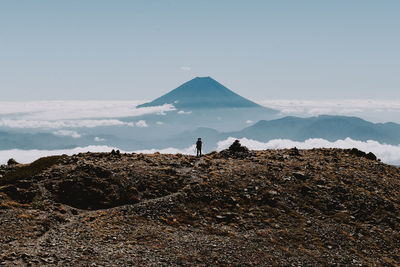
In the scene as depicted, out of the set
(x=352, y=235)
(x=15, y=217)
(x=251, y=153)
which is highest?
(x=251, y=153)

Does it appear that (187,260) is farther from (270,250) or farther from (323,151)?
(323,151)

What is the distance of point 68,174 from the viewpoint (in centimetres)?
3922

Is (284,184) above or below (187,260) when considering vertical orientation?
above

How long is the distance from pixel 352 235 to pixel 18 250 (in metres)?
29.7

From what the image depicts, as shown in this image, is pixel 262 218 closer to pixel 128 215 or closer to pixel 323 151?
pixel 128 215

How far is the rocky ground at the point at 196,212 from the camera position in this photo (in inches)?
1063

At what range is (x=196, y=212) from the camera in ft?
115

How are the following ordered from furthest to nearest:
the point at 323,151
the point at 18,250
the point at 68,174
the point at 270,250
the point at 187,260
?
the point at 323,151 → the point at 68,174 → the point at 270,250 → the point at 187,260 → the point at 18,250

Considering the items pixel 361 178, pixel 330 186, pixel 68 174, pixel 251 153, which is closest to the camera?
pixel 68 174

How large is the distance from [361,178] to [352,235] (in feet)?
47.6

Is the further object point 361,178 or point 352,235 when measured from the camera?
point 361,178

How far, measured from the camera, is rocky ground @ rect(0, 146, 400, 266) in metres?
27.0

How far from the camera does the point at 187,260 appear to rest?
86.1ft

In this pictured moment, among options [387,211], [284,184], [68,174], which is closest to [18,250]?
[68,174]
